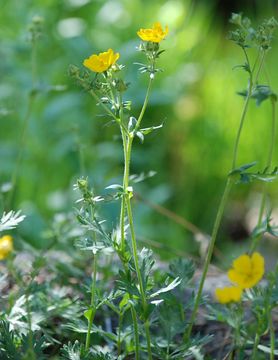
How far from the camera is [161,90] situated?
3.05 m

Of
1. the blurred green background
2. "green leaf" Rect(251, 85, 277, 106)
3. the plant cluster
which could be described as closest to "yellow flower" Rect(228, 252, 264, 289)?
the plant cluster

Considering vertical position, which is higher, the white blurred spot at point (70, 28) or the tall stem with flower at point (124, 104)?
the tall stem with flower at point (124, 104)

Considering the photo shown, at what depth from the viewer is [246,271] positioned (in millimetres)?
922

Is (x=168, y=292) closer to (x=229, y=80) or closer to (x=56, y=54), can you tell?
(x=56, y=54)

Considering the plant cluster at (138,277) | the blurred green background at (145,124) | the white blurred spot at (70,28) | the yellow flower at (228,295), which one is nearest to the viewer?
the yellow flower at (228,295)

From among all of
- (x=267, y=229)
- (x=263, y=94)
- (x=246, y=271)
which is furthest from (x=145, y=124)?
(x=246, y=271)

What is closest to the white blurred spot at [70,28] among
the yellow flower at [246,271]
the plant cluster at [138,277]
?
the plant cluster at [138,277]

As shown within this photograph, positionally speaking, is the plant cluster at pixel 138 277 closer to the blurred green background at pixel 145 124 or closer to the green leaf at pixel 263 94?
the green leaf at pixel 263 94

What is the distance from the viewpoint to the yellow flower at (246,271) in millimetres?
908

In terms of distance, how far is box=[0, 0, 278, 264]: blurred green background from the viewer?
2668mm

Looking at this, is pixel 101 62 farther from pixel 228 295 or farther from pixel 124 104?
pixel 228 295

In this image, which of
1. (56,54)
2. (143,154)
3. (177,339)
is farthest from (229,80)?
(177,339)

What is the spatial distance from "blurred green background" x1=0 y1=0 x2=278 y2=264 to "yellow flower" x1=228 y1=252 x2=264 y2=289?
147 cm

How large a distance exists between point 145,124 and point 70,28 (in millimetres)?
563
